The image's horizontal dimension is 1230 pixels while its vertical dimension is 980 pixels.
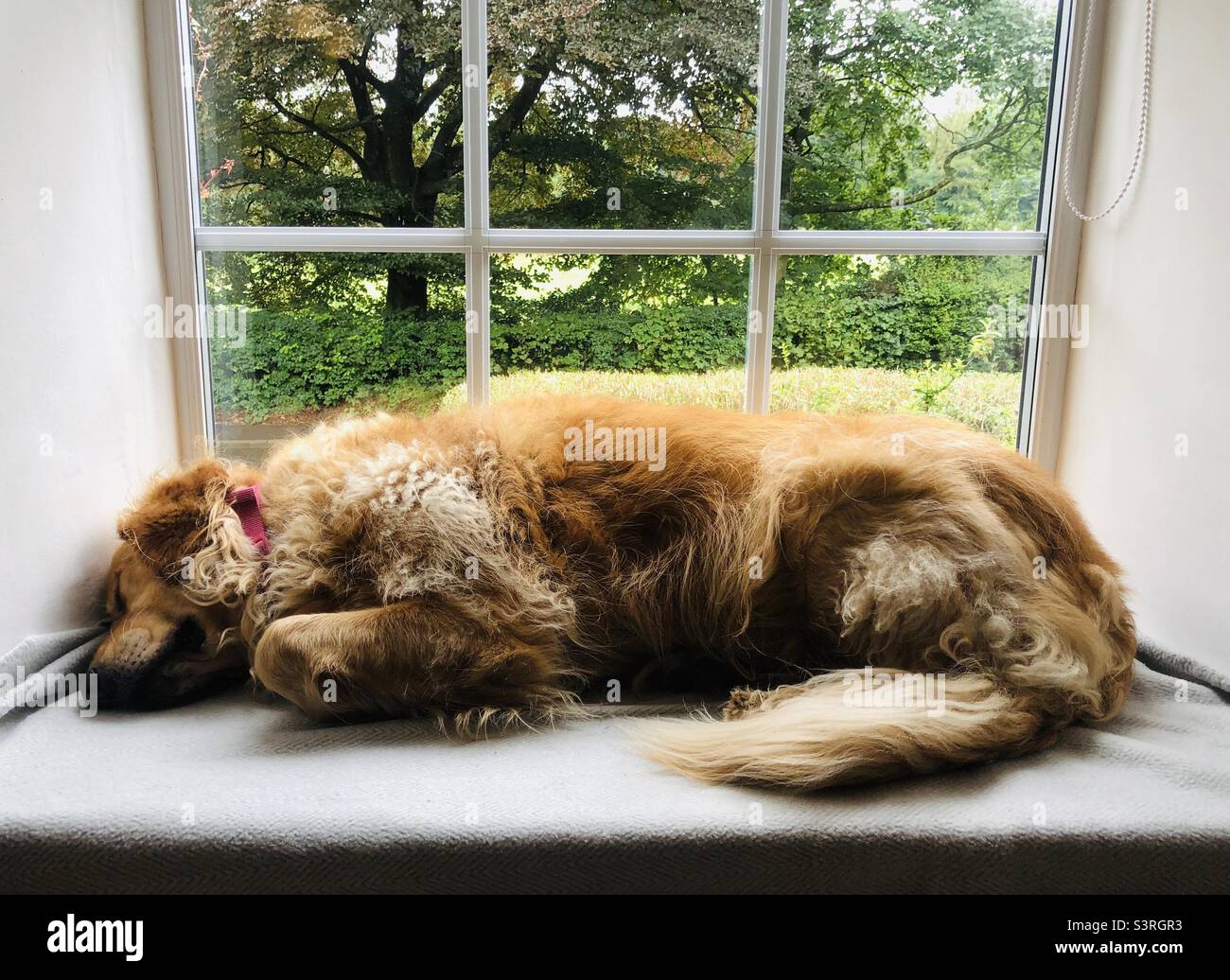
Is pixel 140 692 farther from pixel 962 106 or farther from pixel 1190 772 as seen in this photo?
pixel 962 106

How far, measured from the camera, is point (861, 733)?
1364 millimetres

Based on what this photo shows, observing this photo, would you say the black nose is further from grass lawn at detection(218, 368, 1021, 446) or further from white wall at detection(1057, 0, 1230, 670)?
white wall at detection(1057, 0, 1230, 670)

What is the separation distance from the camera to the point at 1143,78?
2.06m

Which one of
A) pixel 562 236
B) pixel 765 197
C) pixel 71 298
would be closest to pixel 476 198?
pixel 562 236

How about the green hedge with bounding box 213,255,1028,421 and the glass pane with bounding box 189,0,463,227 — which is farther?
the green hedge with bounding box 213,255,1028,421

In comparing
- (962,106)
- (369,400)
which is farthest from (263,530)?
(962,106)

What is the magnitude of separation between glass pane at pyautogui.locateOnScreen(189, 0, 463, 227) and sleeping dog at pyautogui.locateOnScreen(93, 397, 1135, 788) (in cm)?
71

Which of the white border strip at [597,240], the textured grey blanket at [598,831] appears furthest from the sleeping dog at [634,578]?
the white border strip at [597,240]

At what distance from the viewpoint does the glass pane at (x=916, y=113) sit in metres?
2.22

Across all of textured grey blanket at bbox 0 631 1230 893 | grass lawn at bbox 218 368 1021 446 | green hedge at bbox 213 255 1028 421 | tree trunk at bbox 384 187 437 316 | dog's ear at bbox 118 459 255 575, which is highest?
tree trunk at bbox 384 187 437 316

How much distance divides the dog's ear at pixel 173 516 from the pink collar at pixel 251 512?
3 centimetres

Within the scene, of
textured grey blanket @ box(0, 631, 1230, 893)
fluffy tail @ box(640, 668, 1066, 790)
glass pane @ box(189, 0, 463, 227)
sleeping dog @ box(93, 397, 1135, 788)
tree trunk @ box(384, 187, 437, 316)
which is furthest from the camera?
tree trunk @ box(384, 187, 437, 316)

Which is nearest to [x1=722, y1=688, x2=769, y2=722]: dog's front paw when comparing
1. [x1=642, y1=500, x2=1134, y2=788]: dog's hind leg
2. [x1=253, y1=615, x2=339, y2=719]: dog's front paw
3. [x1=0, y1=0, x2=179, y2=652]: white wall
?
[x1=642, y1=500, x2=1134, y2=788]: dog's hind leg

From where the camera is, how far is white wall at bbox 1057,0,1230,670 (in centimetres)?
182
